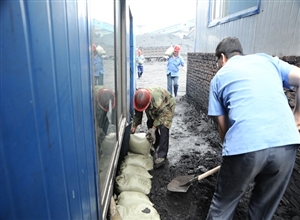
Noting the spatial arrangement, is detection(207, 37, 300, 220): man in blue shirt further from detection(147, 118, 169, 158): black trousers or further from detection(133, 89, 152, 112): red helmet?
detection(147, 118, 169, 158): black trousers

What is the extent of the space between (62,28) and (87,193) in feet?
2.70

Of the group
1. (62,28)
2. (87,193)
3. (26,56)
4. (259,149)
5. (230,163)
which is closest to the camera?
(26,56)

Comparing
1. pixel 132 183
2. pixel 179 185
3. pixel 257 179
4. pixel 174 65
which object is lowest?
pixel 179 185

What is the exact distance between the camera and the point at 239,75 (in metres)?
1.69

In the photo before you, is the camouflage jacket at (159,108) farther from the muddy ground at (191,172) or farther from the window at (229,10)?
the window at (229,10)

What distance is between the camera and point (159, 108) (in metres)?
3.39

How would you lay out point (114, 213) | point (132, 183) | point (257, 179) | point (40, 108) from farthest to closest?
point (132, 183) → point (114, 213) → point (257, 179) → point (40, 108)

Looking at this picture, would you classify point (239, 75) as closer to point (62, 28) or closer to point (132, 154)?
point (62, 28)

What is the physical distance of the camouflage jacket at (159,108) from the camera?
332 centimetres

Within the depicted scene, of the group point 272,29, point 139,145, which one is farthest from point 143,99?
point 272,29

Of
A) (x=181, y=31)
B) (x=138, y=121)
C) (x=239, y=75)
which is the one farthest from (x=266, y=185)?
(x=181, y=31)

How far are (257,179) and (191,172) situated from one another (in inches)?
62.4

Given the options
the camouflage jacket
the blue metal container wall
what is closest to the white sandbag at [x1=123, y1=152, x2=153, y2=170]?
the camouflage jacket

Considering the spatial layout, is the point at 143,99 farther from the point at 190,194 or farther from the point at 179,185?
the point at 190,194
